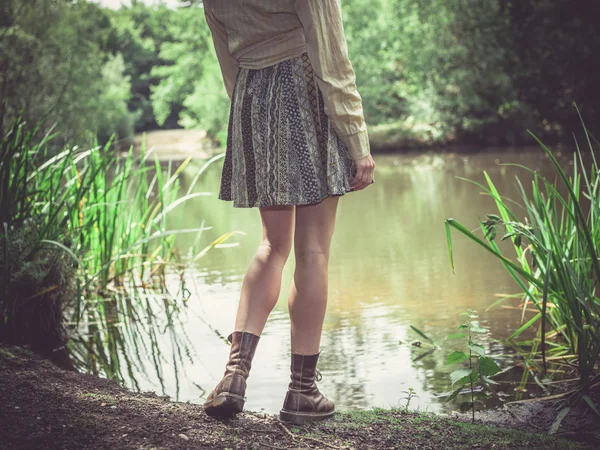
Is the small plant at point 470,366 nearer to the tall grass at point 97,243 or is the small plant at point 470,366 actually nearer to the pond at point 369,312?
the pond at point 369,312

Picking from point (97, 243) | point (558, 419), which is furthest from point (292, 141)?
point (97, 243)

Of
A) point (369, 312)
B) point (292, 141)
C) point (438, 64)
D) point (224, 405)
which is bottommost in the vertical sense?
point (369, 312)

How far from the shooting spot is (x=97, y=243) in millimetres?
3988

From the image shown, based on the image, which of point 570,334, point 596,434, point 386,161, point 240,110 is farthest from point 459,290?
point 386,161

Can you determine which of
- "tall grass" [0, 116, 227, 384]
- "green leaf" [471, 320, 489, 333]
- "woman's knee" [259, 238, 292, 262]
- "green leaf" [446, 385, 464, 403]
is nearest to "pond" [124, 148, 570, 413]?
"green leaf" [446, 385, 464, 403]

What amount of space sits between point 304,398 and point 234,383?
20 cm

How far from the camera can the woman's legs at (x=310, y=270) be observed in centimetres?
205

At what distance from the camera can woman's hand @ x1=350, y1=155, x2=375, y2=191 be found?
6.64 ft

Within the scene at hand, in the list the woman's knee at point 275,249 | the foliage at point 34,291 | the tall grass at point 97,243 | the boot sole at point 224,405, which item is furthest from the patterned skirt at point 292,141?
the foliage at point 34,291

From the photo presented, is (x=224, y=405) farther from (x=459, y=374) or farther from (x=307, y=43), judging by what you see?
(x=307, y=43)

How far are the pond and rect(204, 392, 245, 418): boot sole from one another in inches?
19.8

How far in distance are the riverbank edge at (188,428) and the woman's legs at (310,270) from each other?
0.79 ft

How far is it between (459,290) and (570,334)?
1.24 m

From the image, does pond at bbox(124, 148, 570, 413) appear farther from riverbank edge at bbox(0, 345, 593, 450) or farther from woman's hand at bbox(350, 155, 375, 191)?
woman's hand at bbox(350, 155, 375, 191)
